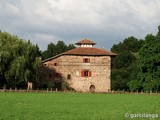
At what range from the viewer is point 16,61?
49.8m

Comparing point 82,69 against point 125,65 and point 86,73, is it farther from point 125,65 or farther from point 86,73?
point 125,65

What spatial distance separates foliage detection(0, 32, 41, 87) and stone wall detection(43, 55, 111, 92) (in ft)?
25.5

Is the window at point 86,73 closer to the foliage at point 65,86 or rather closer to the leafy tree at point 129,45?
the foliage at point 65,86

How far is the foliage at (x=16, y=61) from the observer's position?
4925cm

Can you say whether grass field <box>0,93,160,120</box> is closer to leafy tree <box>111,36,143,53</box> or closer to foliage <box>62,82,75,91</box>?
foliage <box>62,82,75,91</box>

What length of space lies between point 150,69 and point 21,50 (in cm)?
1881

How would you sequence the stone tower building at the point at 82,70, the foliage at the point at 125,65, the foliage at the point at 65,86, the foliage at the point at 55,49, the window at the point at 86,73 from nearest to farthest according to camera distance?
the foliage at the point at 65,86 → the stone tower building at the point at 82,70 → the window at the point at 86,73 → the foliage at the point at 125,65 → the foliage at the point at 55,49

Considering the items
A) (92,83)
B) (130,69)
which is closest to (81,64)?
(92,83)

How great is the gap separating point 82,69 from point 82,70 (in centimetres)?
16

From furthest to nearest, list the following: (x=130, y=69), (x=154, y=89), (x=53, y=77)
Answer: (x=130, y=69)
(x=53, y=77)
(x=154, y=89)

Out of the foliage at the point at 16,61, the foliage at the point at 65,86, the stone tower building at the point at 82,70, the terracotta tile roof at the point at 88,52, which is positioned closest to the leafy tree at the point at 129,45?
the terracotta tile roof at the point at 88,52

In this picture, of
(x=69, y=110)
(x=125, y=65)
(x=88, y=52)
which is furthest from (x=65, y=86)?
(x=69, y=110)

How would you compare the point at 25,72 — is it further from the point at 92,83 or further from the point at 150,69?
the point at 150,69

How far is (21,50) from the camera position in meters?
51.9
